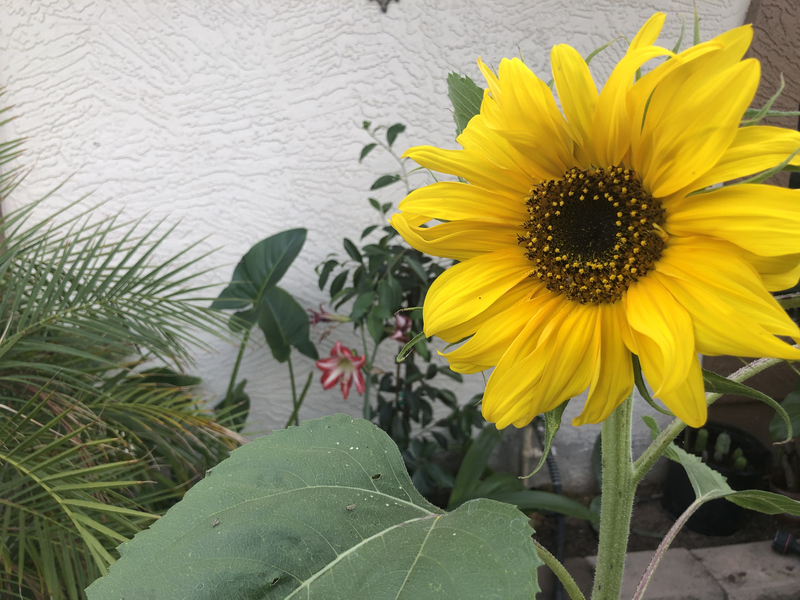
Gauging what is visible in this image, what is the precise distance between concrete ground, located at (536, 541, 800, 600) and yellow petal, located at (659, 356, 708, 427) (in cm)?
125

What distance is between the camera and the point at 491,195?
319mm

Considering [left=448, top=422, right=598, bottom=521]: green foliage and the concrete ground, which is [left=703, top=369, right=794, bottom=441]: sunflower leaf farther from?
the concrete ground

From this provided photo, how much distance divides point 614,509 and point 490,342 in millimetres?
138

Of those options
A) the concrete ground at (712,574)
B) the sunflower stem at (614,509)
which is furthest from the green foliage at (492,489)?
the sunflower stem at (614,509)

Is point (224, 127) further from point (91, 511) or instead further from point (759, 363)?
point (759, 363)

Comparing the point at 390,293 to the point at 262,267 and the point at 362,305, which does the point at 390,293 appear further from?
the point at 262,267

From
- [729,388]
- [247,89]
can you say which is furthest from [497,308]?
[247,89]

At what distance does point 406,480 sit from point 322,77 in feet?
3.84

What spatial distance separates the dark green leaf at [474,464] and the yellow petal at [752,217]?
1038 mm

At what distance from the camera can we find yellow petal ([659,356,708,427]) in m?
0.23

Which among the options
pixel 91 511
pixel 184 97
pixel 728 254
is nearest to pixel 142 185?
pixel 184 97

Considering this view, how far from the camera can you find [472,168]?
30 cm

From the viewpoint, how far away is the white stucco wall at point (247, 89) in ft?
3.98

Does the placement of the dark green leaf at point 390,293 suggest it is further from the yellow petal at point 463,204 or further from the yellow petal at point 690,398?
the yellow petal at point 690,398
